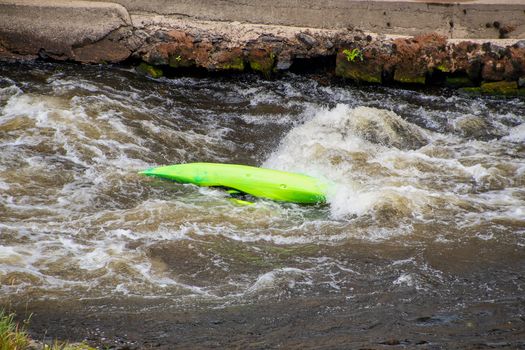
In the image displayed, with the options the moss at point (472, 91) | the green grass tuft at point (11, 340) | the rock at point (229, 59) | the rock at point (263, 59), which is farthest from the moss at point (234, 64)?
the green grass tuft at point (11, 340)

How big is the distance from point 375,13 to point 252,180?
4353 millimetres

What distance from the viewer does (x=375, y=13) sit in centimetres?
969

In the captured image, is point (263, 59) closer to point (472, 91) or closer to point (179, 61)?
point (179, 61)

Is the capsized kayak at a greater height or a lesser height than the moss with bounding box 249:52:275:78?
lesser

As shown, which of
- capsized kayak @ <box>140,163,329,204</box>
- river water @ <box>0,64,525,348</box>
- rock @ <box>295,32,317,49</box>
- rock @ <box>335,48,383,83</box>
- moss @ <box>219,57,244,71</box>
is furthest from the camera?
moss @ <box>219,57,244,71</box>

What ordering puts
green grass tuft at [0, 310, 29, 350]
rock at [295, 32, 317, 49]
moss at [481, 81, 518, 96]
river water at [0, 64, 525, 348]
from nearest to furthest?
green grass tuft at [0, 310, 29, 350]
river water at [0, 64, 525, 348]
moss at [481, 81, 518, 96]
rock at [295, 32, 317, 49]

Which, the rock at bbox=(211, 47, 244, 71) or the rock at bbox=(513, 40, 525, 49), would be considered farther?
the rock at bbox=(211, 47, 244, 71)

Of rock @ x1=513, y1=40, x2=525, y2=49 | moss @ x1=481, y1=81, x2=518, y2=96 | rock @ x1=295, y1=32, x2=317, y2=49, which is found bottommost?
moss @ x1=481, y1=81, x2=518, y2=96

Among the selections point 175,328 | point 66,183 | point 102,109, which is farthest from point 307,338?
point 102,109

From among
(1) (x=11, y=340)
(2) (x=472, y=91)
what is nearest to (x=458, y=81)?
(2) (x=472, y=91)

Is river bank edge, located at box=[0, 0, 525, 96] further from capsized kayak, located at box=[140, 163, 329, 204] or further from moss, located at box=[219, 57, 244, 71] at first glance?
capsized kayak, located at box=[140, 163, 329, 204]

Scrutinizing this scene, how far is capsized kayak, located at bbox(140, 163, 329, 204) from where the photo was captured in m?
6.36

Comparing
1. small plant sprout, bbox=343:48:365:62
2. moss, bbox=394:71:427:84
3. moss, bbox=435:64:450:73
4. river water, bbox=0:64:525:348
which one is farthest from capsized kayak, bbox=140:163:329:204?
moss, bbox=435:64:450:73

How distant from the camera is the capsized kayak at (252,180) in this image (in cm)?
636
